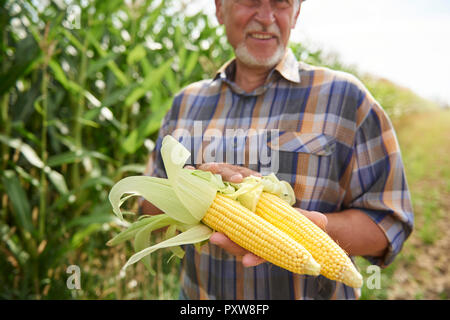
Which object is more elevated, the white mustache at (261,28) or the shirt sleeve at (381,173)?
the white mustache at (261,28)

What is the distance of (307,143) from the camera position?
0.65 metres

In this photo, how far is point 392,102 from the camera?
0.96 metres

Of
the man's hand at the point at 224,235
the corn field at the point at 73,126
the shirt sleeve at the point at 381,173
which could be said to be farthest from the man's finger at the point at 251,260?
the corn field at the point at 73,126

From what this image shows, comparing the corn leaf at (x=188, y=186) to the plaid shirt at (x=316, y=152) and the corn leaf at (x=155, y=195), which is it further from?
the plaid shirt at (x=316, y=152)

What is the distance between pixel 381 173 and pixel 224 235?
1.33 ft

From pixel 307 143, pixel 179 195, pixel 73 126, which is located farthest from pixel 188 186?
pixel 73 126

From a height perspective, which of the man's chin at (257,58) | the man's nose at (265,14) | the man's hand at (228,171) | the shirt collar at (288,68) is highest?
the man's nose at (265,14)

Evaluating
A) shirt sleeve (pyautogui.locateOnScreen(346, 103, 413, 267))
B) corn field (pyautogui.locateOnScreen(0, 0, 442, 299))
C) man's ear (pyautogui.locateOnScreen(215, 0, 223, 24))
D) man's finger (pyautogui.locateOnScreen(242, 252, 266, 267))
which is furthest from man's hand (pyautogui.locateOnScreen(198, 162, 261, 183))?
corn field (pyautogui.locateOnScreen(0, 0, 442, 299))

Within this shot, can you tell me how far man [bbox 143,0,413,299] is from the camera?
0.62 meters

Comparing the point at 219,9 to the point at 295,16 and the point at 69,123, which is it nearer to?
the point at 295,16

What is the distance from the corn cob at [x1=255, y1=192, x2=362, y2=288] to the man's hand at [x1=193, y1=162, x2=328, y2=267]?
32mm

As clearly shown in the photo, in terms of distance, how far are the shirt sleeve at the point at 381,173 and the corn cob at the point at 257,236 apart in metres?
0.34

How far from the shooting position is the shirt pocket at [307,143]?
626mm

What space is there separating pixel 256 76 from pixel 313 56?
16.6 inches
